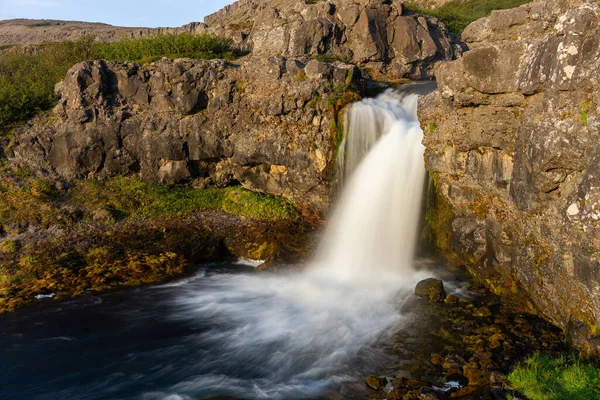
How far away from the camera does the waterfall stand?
14766mm

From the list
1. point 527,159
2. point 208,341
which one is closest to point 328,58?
point 527,159

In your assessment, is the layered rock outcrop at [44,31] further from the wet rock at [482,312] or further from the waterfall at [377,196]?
the wet rock at [482,312]

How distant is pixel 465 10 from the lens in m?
56.0

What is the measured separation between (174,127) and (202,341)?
39.7 ft

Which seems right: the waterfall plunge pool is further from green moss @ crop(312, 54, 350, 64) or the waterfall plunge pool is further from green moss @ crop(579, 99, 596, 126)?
green moss @ crop(312, 54, 350, 64)

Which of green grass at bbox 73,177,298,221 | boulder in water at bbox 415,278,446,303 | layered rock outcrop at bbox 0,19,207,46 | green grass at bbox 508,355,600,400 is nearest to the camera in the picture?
green grass at bbox 508,355,600,400

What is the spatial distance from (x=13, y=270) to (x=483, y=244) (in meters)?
15.1

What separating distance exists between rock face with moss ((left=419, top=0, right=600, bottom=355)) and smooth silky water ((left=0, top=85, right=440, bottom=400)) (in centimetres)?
187

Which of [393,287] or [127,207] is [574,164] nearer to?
[393,287]

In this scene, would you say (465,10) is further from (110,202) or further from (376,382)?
(376,382)

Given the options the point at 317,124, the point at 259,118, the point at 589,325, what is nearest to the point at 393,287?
the point at 589,325

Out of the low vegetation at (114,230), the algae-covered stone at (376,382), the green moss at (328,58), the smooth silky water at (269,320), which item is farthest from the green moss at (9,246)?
the green moss at (328,58)

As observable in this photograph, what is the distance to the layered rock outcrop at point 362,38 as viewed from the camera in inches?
1130

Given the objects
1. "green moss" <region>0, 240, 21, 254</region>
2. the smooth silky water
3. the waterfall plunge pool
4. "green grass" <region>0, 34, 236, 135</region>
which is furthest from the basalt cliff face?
the waterfall plunge pool
